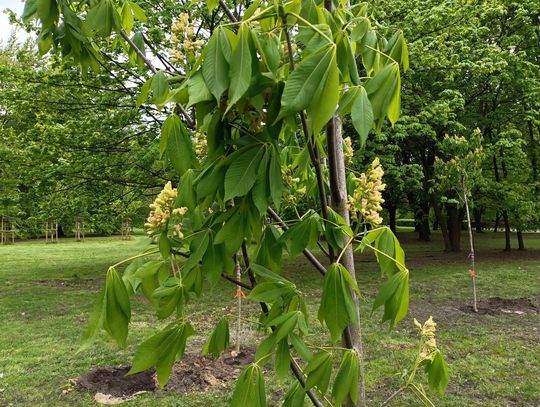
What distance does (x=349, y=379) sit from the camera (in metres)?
1.24

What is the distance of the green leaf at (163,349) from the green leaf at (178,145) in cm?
45

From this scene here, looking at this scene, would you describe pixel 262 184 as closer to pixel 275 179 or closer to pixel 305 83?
pixel 275 179

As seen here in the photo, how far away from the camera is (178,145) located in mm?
1182

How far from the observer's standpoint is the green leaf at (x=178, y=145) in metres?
1.18

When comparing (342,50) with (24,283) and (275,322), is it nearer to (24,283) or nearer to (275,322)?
(275,322)

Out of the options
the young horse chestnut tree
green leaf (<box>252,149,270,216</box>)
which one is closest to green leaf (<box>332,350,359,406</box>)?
the young horse chestnut tree

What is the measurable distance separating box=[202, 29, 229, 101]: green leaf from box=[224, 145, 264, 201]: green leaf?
19 centimetres

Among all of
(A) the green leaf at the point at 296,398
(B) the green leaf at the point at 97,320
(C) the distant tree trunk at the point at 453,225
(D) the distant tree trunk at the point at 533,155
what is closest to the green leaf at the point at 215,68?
(B) the green leaf at the point at 97,320

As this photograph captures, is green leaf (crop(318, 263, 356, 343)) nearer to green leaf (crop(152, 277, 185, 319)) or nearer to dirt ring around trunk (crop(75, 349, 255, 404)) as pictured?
green leaf (crop(152, 277, 185, 319))

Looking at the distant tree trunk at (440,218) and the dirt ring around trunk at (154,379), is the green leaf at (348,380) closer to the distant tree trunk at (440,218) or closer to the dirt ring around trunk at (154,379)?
the dirt ring around trunk at (154,379)

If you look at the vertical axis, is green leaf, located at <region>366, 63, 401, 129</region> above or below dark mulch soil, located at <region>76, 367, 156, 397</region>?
above

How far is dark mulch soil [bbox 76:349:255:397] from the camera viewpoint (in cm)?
470

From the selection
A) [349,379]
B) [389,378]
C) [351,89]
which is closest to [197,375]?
[389,378]

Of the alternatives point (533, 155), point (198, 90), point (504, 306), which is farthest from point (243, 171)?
point (533, 155)
